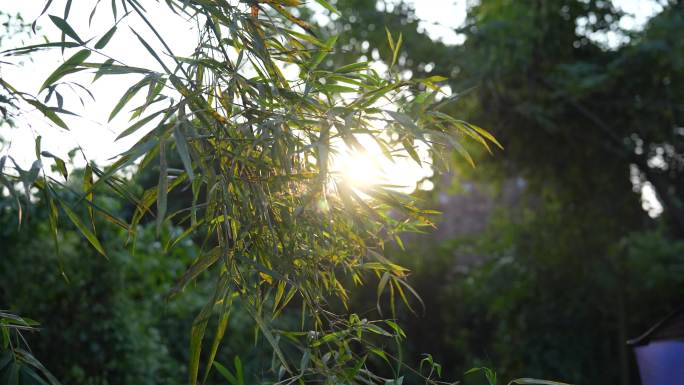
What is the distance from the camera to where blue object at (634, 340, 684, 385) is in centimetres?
200

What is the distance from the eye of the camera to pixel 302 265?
2.06m

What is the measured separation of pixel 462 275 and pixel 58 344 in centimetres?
503

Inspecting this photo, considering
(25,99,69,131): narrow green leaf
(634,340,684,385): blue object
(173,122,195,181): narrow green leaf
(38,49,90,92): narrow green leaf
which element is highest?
(38,49,90,92): narrow green leaf

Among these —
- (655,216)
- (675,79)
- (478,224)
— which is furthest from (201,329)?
(478,224)

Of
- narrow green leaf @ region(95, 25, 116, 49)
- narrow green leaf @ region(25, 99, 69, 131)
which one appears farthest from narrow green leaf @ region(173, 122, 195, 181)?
narrow green leaf @ region(25, 99, 69, 131)

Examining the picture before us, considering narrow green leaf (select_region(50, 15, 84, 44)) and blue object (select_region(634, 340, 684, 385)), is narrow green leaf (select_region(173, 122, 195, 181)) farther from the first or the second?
blue object (select_region(634, 340, 684, 385))

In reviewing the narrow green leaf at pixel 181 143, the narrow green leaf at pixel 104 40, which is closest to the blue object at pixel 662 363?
the narrow green leaf at pixel 181 143

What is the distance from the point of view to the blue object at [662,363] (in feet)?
6.55

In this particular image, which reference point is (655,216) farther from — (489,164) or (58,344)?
(58,344)

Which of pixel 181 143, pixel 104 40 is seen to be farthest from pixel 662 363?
pixel 104 40

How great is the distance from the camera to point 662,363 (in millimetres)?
2051

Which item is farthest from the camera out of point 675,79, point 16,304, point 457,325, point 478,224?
point 478,224

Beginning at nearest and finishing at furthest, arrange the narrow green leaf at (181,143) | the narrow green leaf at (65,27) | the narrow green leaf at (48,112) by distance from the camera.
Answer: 1. the narrow green leaf at (181,143)
2. the narrow green leaf at (65,27)
3. the narrow green leaf at (48,112)

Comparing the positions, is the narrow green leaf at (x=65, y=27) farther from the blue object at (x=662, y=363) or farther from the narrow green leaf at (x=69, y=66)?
the blue object at (x=662, y=363)
